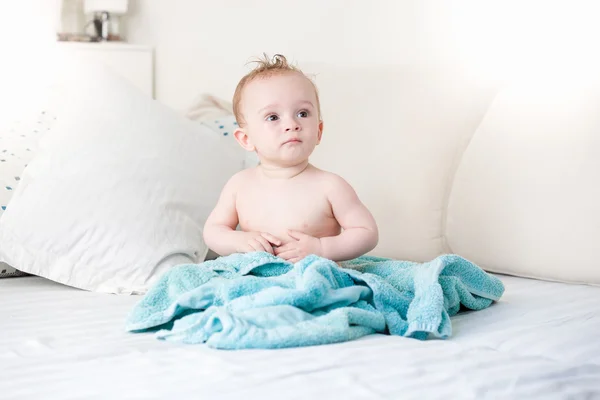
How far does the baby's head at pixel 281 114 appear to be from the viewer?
4.51 feet

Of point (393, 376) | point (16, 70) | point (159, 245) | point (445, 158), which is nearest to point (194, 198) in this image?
point (159, 245)

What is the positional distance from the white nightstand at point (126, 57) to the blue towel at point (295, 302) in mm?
1864

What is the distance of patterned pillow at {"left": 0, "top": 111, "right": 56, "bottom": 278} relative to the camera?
1.60 meters

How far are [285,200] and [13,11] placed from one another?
1.97m

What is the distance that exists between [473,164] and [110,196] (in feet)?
2.33

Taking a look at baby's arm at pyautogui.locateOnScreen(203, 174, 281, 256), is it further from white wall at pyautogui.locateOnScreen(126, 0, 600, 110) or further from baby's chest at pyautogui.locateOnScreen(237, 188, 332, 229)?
white wall at pyautogui.locateOnScreen(126, 0, 600, 110)

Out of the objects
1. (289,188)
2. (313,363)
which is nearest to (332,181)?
(289,188)

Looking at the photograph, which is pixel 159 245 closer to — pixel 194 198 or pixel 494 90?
pixel 194 198

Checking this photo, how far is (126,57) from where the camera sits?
3.01m

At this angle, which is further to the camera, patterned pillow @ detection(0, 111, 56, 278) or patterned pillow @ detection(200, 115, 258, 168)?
patterned pillow @ detection(200, 115, 258, 168)

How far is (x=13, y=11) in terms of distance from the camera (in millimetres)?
2953

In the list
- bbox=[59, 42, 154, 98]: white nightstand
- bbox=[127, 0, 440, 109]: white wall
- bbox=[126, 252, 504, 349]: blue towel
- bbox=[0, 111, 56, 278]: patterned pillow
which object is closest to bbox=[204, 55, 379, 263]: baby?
bbox=[126, 252, 504, 349]: blue towel

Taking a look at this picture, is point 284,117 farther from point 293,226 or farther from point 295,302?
point 295,302

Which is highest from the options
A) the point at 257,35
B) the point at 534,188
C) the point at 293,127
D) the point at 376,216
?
the point at 257,35
